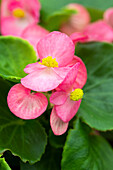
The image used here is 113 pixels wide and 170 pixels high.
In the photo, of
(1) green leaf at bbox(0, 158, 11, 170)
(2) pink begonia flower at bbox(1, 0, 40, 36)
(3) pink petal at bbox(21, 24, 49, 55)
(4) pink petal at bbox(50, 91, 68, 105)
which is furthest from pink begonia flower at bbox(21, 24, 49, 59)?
(1) green leaf at bbox(0, 158, 11, 170)

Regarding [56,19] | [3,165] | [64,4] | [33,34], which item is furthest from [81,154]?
[64,4]

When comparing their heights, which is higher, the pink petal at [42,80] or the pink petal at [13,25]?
the pink petal at [42,80]

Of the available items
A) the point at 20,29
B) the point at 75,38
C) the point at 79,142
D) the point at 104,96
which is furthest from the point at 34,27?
the point at 79,142

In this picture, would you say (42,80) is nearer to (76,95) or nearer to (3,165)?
(76,95)

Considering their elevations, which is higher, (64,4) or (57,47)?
(57,47)

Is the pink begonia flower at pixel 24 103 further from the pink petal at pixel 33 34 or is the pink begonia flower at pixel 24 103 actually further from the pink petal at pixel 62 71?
the pink petal at pixel 33 34

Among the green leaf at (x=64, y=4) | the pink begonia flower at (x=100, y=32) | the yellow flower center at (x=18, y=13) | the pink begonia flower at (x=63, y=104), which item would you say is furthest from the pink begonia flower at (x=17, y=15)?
the pink begonia flower at (x=63, y=104)

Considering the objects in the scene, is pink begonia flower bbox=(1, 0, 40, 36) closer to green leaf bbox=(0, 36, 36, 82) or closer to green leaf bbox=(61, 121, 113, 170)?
green leaf bbox=(0, 36, 36, 82)
